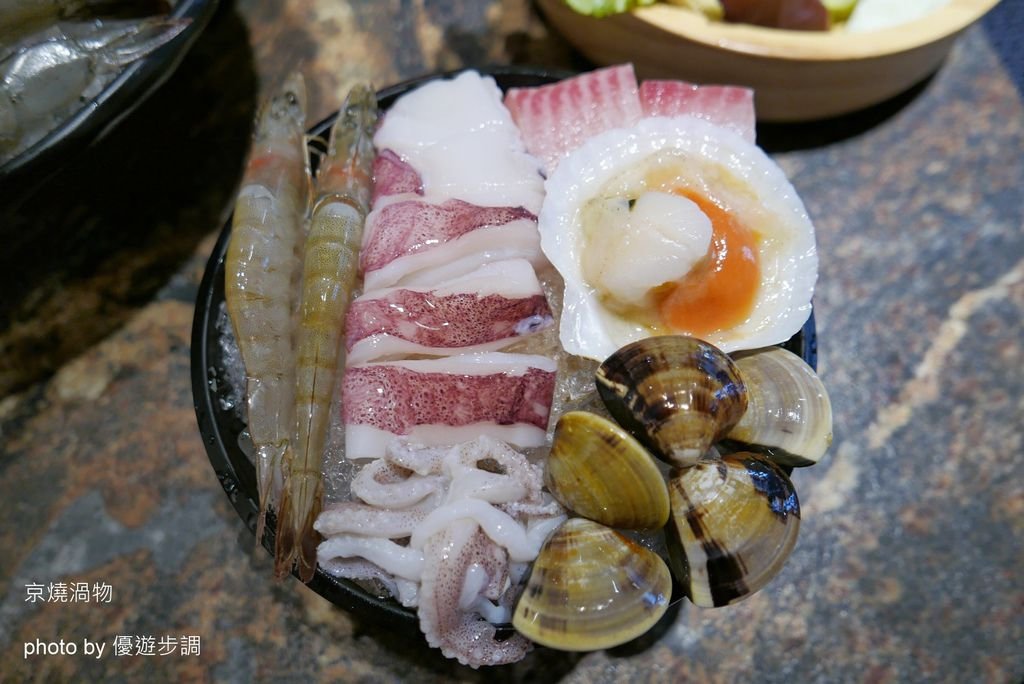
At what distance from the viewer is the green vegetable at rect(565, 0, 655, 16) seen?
1.55 metres

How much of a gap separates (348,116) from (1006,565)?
1649 mm

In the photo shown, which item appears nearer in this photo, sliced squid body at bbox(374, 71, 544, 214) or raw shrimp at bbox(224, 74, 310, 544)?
raw shrimp at bbox(224, 74, 310, 544)

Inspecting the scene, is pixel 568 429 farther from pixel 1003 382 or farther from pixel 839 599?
pixel 1003 382

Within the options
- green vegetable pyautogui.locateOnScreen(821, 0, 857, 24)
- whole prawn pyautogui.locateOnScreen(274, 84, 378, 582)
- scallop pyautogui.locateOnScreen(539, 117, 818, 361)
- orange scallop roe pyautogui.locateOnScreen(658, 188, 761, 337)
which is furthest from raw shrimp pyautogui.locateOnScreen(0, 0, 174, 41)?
green vegetable pyautogui.locateOnScreen(821, 0, 857, 24)

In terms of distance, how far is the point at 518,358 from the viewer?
121 centimetres

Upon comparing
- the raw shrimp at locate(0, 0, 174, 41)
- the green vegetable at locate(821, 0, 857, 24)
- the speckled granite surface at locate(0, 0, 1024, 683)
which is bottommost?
the speckled granite surface at locate(0, 0, 1024, 683)

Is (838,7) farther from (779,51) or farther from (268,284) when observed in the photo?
(268,284)

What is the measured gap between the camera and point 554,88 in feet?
4.75

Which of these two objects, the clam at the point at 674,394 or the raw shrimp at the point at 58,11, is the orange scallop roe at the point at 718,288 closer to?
the clam at the point at 674,394

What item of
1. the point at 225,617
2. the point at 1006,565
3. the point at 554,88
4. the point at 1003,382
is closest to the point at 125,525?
the point at 225,617

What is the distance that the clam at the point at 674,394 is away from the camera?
3.47ft

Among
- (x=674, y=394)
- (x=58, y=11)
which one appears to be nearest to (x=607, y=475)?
(x=674, y=394)

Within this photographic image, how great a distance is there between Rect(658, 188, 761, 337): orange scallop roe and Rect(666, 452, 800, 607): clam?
0.93 feet

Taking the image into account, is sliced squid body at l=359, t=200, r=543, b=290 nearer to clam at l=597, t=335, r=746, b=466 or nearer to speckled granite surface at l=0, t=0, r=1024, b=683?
clam at l=597, t=335, r=746, b=466
